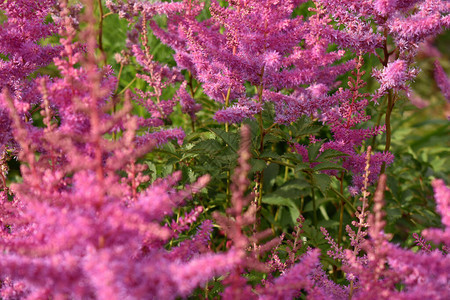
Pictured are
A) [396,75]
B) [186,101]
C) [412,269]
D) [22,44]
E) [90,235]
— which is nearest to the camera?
[90,235]

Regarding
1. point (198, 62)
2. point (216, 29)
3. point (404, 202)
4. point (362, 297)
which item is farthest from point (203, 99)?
point (362, 297)

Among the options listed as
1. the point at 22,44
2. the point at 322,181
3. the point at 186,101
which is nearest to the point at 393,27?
the point at 322,181

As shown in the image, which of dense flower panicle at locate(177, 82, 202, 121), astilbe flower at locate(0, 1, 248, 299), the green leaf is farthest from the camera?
the green leaf

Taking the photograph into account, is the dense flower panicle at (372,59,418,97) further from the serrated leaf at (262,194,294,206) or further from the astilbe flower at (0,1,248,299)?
the astilbe flower at (0,1,248,299)

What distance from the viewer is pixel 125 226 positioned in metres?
0.97

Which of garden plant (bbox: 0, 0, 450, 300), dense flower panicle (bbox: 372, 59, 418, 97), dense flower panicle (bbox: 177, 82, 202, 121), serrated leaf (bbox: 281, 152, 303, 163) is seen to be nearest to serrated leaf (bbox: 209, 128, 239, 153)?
garden plant (bbox: 0, 0, 450, 300)

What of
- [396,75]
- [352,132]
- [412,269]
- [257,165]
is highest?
[396,75]

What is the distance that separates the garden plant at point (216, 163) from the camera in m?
0.96

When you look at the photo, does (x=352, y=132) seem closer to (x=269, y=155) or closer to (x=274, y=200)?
(x=269, y=155)

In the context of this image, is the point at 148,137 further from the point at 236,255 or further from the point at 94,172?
the point at 236,255

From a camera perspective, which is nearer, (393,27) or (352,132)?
(393,27)

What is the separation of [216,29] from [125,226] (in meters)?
1.61

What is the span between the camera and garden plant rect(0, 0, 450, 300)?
96 cm

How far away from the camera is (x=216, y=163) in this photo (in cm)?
201
